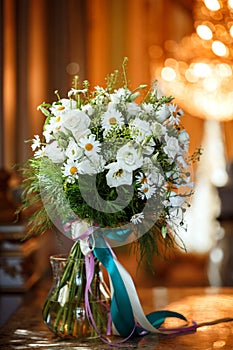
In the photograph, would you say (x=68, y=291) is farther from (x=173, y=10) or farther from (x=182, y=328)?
(x=173, y=10)

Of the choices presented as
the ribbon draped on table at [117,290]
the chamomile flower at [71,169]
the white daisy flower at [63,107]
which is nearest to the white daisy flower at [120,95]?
the white daisy flower at [63,107]

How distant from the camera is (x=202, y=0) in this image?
4375 millimetres

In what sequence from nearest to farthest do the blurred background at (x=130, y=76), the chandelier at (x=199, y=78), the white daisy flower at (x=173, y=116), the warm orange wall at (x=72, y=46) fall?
the white daisy flower at (x=173, y=116) < the blurred background at (x=130, y=76) < the warm orange wall at (x=72, y=46) < the chandelier at (x=199, y=78)

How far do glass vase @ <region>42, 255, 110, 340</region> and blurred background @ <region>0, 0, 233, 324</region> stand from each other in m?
0.13

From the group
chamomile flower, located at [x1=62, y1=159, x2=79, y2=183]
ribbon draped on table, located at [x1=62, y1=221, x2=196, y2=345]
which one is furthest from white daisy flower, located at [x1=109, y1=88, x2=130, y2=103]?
ribbon draped on table, located at [x1=62, y1=221, x2=196, y2=345]

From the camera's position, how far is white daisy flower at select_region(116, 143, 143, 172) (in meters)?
1.86

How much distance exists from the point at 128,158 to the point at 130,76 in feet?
25.0

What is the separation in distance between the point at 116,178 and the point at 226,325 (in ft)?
2.06

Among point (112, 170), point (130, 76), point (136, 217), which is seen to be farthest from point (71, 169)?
point (130, 76)

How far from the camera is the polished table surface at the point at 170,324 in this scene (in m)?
1.97

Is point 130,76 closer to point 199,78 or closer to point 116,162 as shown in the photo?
point 199,78

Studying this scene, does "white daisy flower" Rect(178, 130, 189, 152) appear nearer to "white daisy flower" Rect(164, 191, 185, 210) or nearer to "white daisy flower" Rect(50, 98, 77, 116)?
"white daisy flower" Rect(164, 191, 185, 210)

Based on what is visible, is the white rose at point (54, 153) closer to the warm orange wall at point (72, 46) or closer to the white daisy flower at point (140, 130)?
the white daisy flower at point (140, 130)

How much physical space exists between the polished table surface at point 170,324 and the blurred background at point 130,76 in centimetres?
20
